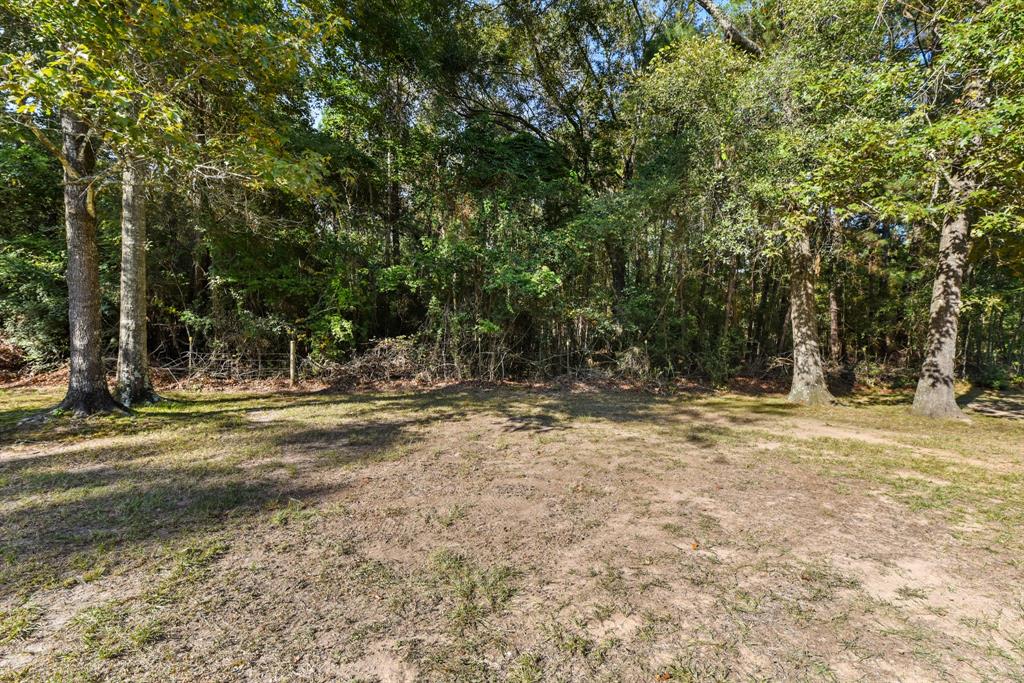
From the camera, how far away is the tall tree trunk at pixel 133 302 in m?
5.54

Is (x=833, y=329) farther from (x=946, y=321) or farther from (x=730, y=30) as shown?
(x=730, y=30)

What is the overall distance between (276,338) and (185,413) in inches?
127

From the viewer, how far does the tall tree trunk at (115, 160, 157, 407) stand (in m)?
5.54

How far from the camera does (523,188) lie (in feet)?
31.5

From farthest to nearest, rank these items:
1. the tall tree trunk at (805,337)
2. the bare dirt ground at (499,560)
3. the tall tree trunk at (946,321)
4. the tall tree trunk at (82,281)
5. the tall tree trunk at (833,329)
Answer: the tall tree trunk at (833,329) → the tall tree trunk at (805,337) → the tall tree trunk at (946,321) → the tall tree trunk at (82,281) → the bare dirt ground at (499,560)

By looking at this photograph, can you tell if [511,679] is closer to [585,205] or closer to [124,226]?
[124,226]

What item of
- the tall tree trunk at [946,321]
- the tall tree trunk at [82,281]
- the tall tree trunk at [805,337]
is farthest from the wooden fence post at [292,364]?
the tall tree trunk at [946,321]

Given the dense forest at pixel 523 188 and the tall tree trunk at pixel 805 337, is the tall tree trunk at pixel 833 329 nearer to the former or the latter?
the dense forest at pixel 523 188

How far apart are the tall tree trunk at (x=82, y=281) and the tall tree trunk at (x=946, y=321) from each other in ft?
35.7

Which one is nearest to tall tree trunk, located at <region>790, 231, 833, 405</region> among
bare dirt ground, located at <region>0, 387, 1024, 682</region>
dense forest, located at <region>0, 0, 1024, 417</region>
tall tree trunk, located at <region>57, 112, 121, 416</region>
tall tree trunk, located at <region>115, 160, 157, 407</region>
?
dense forest, located at <region>0, 0, 1024, 417</region>

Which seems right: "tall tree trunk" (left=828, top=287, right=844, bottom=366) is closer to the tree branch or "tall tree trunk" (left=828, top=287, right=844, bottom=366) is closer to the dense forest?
the dense forest

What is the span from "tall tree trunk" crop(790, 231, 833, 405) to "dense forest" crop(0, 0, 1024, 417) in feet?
0.16

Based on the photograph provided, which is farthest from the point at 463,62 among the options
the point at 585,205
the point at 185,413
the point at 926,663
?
the point at 926,663

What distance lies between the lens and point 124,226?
5590 millimetres
